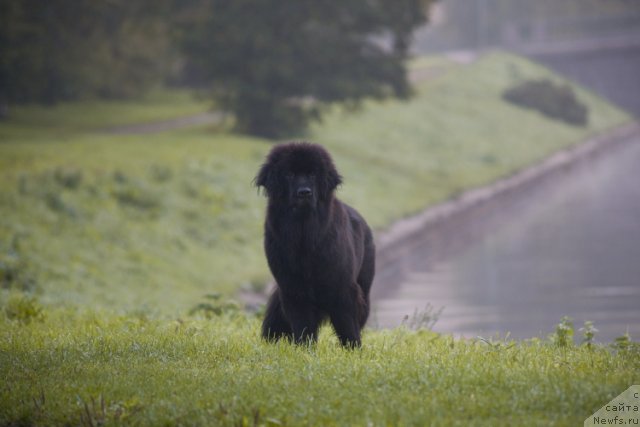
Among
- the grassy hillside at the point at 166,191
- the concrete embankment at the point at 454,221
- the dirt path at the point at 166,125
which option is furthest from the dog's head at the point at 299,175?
the dirt path at the point at 166,125

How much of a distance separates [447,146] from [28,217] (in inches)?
1023

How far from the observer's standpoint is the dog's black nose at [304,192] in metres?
7.97

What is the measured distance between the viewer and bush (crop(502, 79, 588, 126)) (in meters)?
57.2

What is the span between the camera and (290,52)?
33.4 meters

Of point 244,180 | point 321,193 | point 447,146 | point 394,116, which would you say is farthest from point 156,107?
point 321,193

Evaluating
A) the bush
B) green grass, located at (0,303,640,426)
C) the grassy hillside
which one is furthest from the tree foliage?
green grass, located at (0,303,640,426)

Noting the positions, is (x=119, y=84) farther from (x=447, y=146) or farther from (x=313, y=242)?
(x=313, y=242)

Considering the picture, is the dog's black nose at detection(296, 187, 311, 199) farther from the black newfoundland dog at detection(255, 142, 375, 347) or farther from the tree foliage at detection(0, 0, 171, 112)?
the tree foliage at detection(0, 0, 171, 112)

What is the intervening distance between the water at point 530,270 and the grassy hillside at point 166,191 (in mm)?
2752

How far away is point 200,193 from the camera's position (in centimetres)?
2552

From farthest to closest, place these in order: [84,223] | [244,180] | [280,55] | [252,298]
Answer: [280,55] < [244,180] < [84,223] < [252,298]

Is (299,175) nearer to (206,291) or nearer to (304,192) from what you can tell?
(304,192)

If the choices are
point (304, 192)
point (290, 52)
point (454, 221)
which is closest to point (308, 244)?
point (304, 192)

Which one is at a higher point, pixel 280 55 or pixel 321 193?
pixel 280 55
